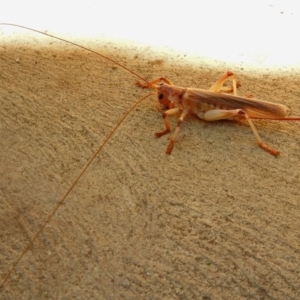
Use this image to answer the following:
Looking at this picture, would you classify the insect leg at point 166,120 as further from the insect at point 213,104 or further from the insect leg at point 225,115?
the insect leg at point 225,115

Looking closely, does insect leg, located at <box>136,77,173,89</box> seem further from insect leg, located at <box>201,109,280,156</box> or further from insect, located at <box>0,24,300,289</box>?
insect leg, located at <box>201,109,280,156</box>

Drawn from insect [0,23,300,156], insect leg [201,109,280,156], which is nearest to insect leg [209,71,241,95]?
insect [0,23,300,156]

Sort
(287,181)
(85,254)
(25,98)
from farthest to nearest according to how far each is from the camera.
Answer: (25,98)
(287,181)
(85,254)

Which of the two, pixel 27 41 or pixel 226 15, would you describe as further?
pixel 226 15

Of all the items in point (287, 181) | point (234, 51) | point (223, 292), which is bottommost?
point (223, 292)

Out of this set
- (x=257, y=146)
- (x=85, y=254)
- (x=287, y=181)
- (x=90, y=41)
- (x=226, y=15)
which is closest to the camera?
(x=85, y=254)

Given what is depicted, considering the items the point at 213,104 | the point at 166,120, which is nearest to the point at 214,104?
the point at 213,104

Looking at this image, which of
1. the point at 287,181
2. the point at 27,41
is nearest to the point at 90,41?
the point at 27,41

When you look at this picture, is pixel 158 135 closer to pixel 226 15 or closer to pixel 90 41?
pixel 90 41
